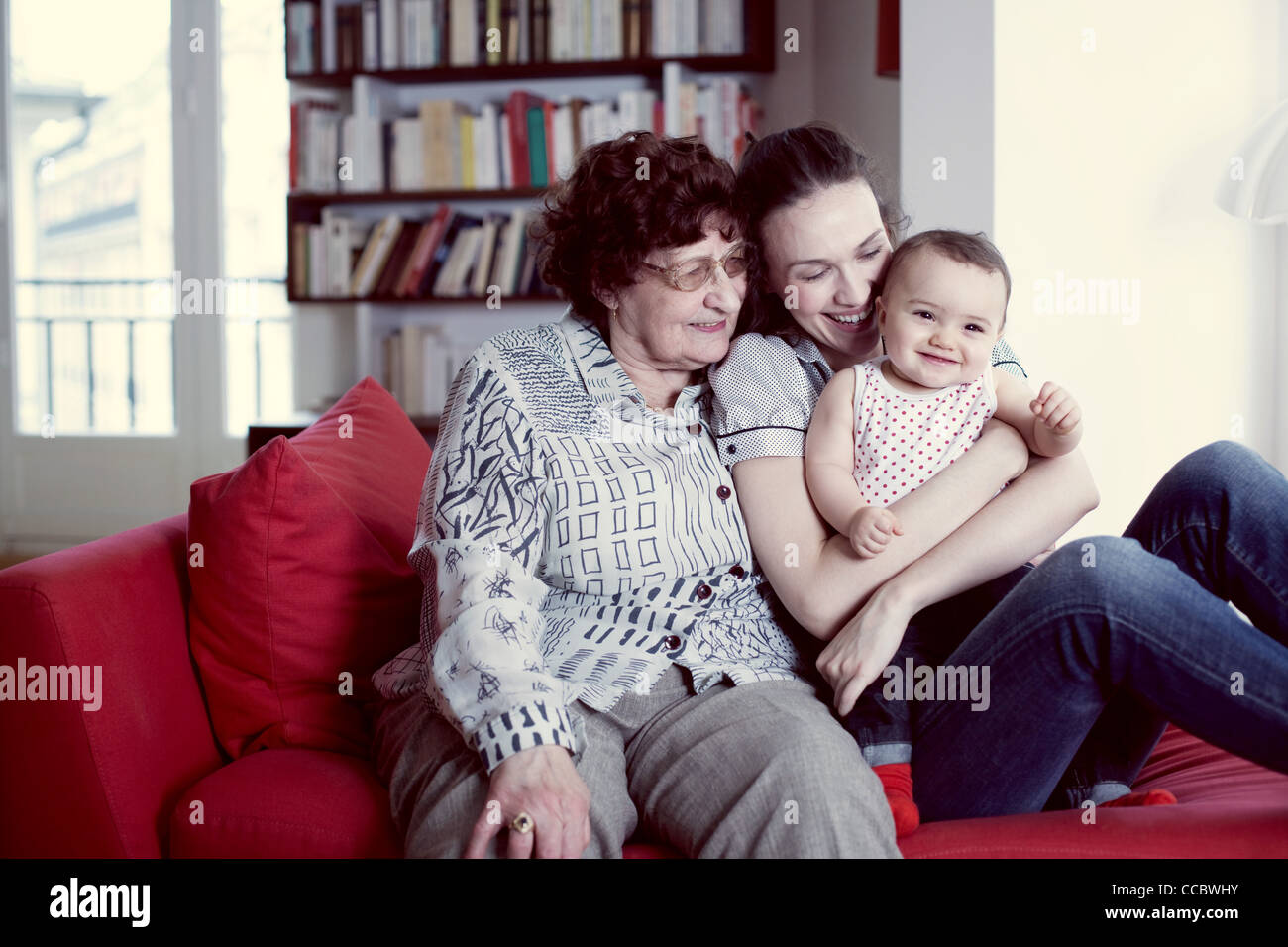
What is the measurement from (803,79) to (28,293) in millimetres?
3400

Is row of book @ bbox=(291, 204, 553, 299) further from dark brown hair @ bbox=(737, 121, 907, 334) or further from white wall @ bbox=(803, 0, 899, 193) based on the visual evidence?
dark brown hair @ bbox=(737, 121, 907, 334)

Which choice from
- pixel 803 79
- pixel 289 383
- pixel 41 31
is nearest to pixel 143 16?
pixel 41 31

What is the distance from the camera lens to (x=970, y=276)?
141cm

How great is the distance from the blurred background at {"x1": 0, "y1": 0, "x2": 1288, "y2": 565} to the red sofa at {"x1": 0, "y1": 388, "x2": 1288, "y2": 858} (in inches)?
57.6

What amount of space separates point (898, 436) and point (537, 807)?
2.15 feet

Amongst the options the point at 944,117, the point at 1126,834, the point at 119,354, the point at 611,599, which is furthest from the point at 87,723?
the point at 119,354

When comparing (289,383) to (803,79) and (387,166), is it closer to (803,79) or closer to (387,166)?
(387,166)

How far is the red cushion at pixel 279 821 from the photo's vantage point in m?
1.23

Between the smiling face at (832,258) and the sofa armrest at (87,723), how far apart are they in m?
0.88

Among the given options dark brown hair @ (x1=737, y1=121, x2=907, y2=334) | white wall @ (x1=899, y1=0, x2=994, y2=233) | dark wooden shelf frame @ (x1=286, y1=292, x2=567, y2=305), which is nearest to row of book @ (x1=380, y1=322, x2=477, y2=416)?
dark wooden shelf frame @ (x1=286, y1=292, x2=567, y2=305)

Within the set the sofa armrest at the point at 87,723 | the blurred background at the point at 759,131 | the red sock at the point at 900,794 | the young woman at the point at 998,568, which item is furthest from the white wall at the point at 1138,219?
the sofa armrest at the point at 87,723

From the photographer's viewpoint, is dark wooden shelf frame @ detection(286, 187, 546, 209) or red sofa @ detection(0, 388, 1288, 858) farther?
dark wooden shelf frame @ detection(286, 187, 546, 209)

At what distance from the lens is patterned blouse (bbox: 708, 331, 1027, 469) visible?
4.64 ft

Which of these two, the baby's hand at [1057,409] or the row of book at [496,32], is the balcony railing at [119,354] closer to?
the row of book at [496,32]
